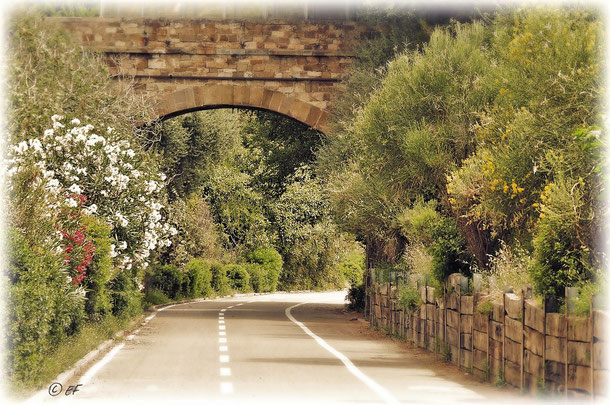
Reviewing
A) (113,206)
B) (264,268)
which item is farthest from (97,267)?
(264,268)

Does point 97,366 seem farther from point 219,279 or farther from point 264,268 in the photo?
point 264,268

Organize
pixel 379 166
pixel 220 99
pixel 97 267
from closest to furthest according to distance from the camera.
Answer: pixel 97 267
pixel 379 166
pixel 220 99

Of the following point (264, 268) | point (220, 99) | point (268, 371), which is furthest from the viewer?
point (264, 268)

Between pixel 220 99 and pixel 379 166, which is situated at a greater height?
pixel 220 99

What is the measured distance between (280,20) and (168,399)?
23.6 metres

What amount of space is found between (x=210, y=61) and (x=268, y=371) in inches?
789

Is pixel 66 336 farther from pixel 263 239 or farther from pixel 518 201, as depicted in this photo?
pixel 263 239

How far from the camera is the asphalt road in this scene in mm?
12508

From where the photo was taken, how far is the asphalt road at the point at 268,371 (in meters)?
12.5

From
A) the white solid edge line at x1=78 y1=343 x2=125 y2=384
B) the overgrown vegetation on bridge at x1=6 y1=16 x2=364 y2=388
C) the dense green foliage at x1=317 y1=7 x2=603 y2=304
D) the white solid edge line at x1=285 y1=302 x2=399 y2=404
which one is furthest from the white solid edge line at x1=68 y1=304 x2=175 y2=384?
the dense green foliage at x1=317 y1=7 x2=603 y2=304

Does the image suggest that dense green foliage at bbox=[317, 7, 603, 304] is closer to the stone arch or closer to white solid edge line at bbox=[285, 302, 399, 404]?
white solid edge line at bbox=[285, 302, 399, 404]

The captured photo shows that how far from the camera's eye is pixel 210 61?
34062 mm

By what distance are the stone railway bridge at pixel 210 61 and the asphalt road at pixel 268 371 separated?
1008cm

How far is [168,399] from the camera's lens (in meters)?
12.0
